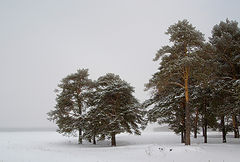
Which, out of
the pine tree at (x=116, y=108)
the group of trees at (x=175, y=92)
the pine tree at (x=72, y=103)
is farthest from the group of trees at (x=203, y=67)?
the pine tree at (x=72, y=103)

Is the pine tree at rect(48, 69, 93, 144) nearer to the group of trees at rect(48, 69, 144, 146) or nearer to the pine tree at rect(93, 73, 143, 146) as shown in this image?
the group of trees at rect(48, 69, 144, 146)

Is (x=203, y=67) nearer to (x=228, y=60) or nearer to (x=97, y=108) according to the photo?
(x=228, y=60)

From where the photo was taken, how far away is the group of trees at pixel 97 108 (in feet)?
75.6

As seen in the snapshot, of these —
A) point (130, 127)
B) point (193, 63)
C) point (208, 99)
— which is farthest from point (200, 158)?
point (130, 127)

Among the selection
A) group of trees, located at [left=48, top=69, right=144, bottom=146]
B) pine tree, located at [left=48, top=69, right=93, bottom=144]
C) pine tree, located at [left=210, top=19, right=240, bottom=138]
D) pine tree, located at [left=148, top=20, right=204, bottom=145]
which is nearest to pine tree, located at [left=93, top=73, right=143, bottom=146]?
group of trees, located at [left=48, top=69, right=144, bottom=146]

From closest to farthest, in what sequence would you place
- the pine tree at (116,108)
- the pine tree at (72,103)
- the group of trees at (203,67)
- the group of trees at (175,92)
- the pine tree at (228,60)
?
the group of trees at (203,67), the group of trees at (175,92), the pine tree at (228,60), the pine tree at (116,108), the pine tree at (72,103)

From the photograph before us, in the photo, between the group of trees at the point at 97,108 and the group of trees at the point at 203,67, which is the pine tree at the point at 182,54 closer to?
the group of trees at the point at 203,67

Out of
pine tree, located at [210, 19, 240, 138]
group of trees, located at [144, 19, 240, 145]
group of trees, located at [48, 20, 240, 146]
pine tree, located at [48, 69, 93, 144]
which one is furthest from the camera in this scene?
pine tree, located at [48, 69, 93, 144]

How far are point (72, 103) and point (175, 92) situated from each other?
1480 cm

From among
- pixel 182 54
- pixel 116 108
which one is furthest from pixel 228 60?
pixel 116 108

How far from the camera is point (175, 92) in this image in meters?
20.3

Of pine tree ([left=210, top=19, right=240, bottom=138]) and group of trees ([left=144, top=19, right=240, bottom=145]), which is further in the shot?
pine tree ([left=210, top=19, right=240, bottom=138])

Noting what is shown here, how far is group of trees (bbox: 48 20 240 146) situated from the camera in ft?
54.1

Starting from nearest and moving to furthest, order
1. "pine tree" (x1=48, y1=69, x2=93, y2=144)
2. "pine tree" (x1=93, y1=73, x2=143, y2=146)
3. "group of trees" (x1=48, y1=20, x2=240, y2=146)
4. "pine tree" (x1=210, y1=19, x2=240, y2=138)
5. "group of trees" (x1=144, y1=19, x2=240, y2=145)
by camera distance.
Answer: "group of trees" (x1=144, y1=19, x2=240, y2=145) → "group of trees" (x1=48, y1=20, x2=240, y2=146) → "pine tree" (x1=210, y1=19, x2=240, y2=138) → "pine tree" (x1=93, y1=73, x2=143, y2=146) → "pine tree" (x1=48, y1=69, x2=93, y2=144)
